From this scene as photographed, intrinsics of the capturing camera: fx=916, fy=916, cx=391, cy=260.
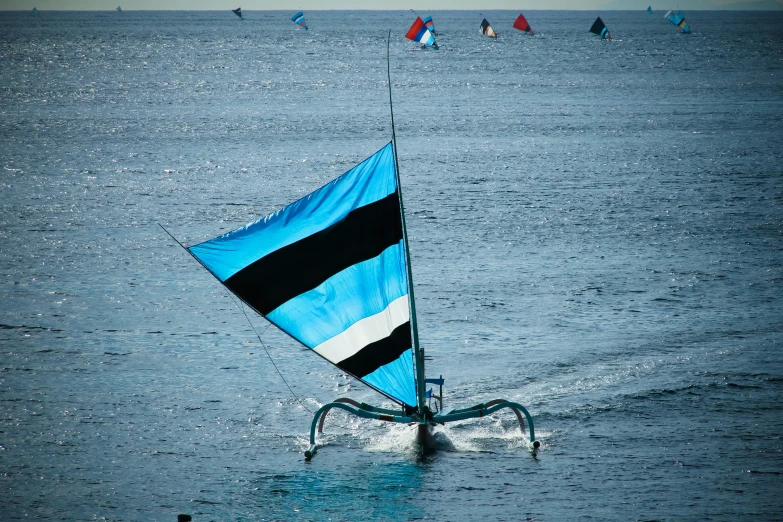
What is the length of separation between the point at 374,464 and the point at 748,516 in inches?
193

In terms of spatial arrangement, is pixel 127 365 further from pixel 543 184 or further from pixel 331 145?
pixel 331 145

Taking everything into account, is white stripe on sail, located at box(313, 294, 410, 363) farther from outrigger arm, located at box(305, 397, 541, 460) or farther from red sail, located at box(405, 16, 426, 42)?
red sail, located at box(405, 16, 426, 42)

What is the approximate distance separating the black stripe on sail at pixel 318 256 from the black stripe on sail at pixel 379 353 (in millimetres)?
1092

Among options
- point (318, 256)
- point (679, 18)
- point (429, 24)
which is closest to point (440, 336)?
point (318, 256)

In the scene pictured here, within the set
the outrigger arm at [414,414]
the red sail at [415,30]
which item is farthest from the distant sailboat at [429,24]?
the outrigger arm at [414,414]

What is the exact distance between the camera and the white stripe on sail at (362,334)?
1228 cm

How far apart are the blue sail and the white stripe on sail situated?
1 centimetres

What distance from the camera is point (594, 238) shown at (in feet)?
81.9

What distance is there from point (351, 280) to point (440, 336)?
18.5ft

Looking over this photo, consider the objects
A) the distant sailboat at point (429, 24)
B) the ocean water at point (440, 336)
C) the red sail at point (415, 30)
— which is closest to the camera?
the ocean water at point (440, 336)

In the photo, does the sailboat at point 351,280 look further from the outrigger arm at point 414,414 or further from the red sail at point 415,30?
the red sail at point 415,30

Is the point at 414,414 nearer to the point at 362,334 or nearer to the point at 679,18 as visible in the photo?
the point at 362,334

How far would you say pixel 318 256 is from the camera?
1216 centimetres

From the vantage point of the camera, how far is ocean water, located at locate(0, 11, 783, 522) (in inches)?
482
